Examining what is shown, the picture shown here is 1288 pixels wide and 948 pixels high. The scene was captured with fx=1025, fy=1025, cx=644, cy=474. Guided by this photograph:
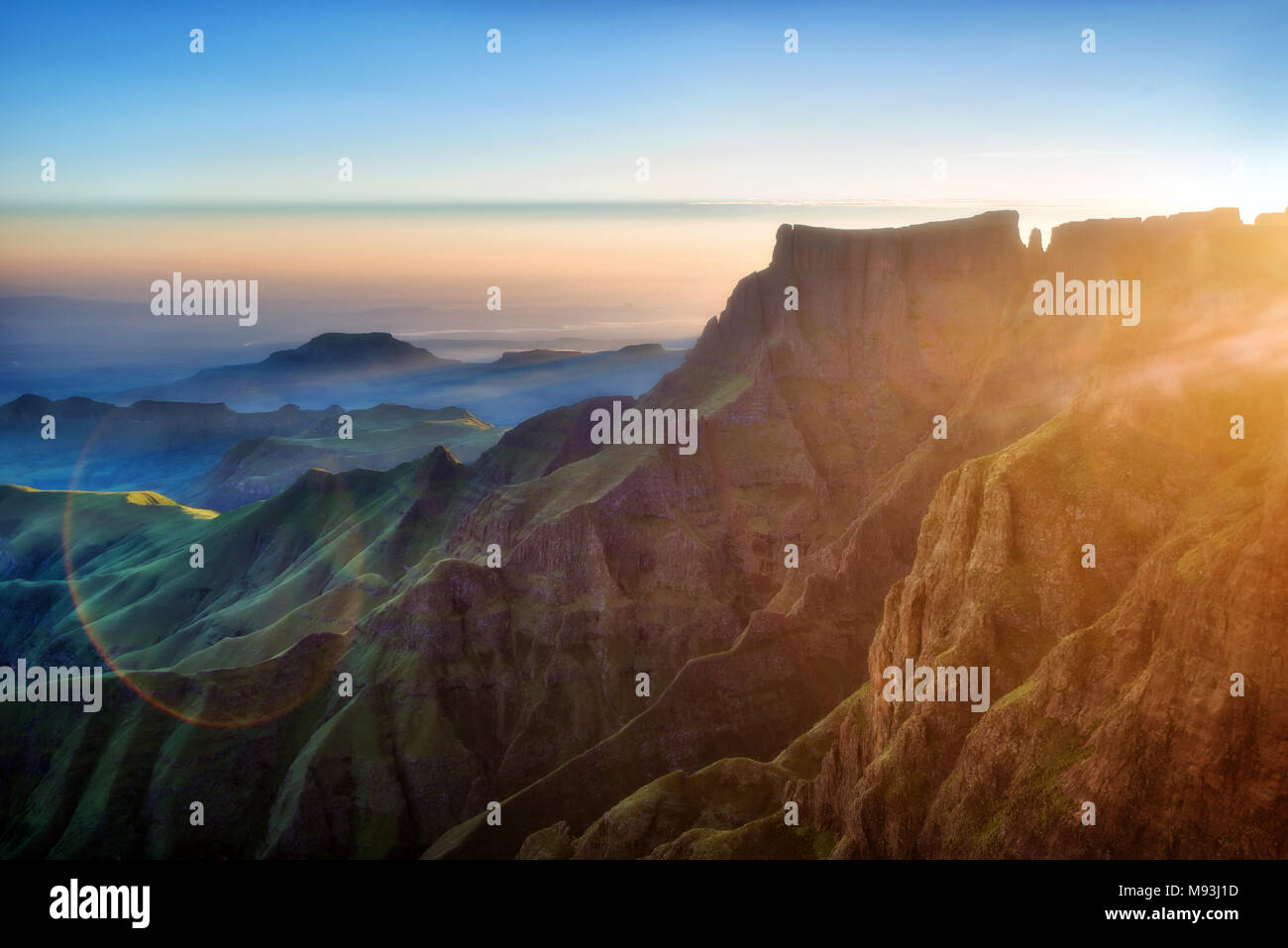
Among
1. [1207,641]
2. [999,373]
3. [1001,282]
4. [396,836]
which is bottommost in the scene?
[396,836]

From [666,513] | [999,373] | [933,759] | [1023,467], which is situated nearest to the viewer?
[933,759]

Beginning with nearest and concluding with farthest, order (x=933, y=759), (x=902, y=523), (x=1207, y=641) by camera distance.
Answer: (x=1207, y=641)
(x=933, y=759)
(x=902, y=523)

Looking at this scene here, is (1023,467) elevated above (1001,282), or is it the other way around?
(1001,282)

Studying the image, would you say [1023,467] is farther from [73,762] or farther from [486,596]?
[73,762]
